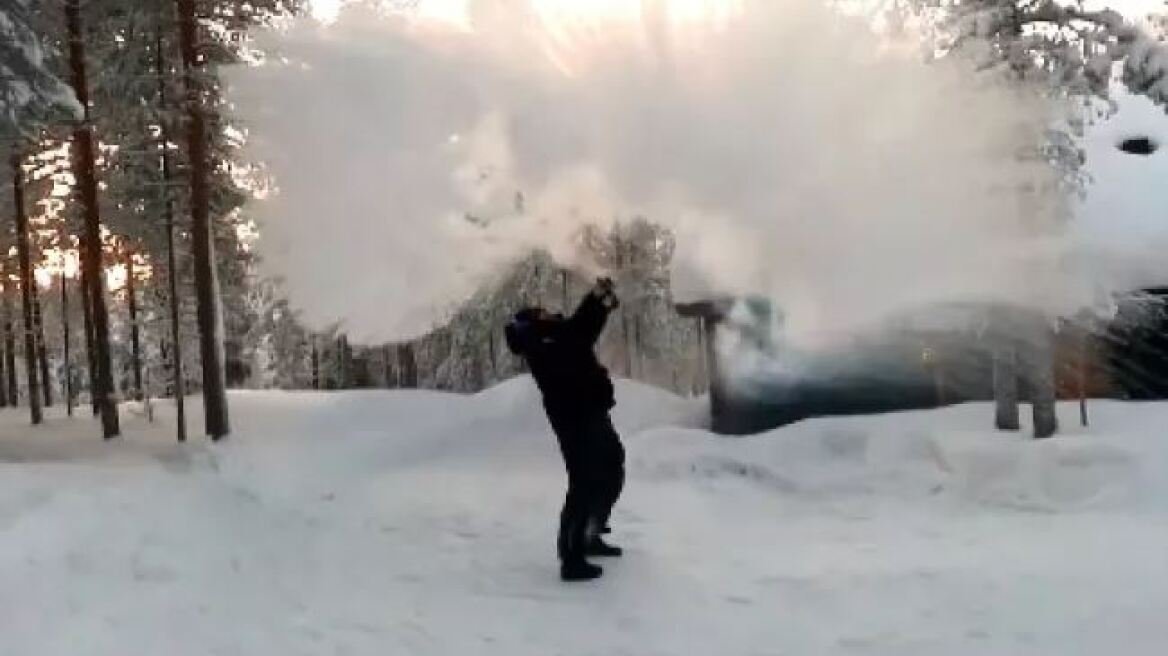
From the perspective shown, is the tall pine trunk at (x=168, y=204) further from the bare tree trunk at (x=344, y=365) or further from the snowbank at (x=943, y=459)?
the bare tree trunk at (x=344, y=365)

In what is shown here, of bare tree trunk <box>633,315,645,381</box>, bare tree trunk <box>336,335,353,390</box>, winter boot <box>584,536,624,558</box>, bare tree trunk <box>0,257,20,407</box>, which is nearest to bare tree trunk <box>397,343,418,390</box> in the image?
bare tree trunk <box>336,335,353,390</box>

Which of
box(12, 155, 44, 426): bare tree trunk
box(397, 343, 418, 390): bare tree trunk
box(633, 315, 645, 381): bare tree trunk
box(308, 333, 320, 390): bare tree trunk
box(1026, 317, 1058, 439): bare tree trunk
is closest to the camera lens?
box(1026, 317, 1058, 439): bare tree trunk

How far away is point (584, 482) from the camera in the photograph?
7.08m

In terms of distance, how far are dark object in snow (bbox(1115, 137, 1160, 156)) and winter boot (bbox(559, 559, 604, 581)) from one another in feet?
36.8

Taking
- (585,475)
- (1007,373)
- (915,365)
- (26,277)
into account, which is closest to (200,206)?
(915,365)

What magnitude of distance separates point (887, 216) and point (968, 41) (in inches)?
77.6

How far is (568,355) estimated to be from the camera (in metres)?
7.04

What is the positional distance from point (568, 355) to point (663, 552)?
61.7 inches

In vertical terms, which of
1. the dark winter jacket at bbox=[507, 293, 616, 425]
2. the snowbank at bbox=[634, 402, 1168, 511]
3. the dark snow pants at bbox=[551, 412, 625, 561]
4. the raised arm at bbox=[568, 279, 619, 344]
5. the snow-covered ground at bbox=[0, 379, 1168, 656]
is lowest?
the snow-covered ground at bbox=[0, 379, 1168, 656]

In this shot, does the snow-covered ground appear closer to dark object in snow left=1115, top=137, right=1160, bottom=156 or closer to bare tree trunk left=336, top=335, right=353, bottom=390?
dark object in snow left=1115, top=137, right=1160, bottom=156

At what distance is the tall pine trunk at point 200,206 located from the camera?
683 inches

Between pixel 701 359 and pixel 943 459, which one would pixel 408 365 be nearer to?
A: pixel 701 359

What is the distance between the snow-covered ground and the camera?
5832 mm

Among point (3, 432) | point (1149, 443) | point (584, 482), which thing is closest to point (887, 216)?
point (1149, 443)
